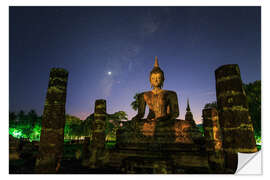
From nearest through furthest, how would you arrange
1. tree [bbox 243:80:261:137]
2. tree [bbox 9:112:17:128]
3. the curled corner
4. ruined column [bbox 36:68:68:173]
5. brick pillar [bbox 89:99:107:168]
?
the curled corner, ruined column [bbox 36:68:68:173], brick pillar [bbox 89:99:107:168], tree [bbox 243:80:261:137], tree [bbox 9:112:17:128]

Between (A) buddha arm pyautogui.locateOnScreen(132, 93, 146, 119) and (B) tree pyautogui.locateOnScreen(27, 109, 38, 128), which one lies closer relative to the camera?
(A) buddha arm pyautogui.locateOnScreen(132, 93, 146, 119)

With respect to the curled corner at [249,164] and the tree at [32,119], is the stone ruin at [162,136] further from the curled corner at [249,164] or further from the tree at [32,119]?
the tree at [32,119]

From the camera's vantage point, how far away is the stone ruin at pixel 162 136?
4594 millimetres

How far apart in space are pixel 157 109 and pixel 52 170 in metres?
5.54

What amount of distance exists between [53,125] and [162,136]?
4422 millimetres

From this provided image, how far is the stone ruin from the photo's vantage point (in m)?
4.59

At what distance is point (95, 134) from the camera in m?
9.49

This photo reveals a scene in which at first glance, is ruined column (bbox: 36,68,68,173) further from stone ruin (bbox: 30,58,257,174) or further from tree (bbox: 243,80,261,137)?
tree (bbox: 243,80,261,137)

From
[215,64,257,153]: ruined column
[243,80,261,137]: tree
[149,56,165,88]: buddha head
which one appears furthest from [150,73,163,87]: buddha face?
[243,80,261,137]: tree

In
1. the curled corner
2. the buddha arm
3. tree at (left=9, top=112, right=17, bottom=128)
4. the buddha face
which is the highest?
the buddha face

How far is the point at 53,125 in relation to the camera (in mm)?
5840

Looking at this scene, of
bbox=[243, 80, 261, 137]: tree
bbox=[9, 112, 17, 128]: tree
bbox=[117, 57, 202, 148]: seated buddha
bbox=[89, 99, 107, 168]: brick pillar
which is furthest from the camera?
bbox=[9, 112, 17, 128]: tree

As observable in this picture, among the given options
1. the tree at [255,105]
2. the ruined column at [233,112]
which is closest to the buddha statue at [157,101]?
the ruined column at [233,112]
